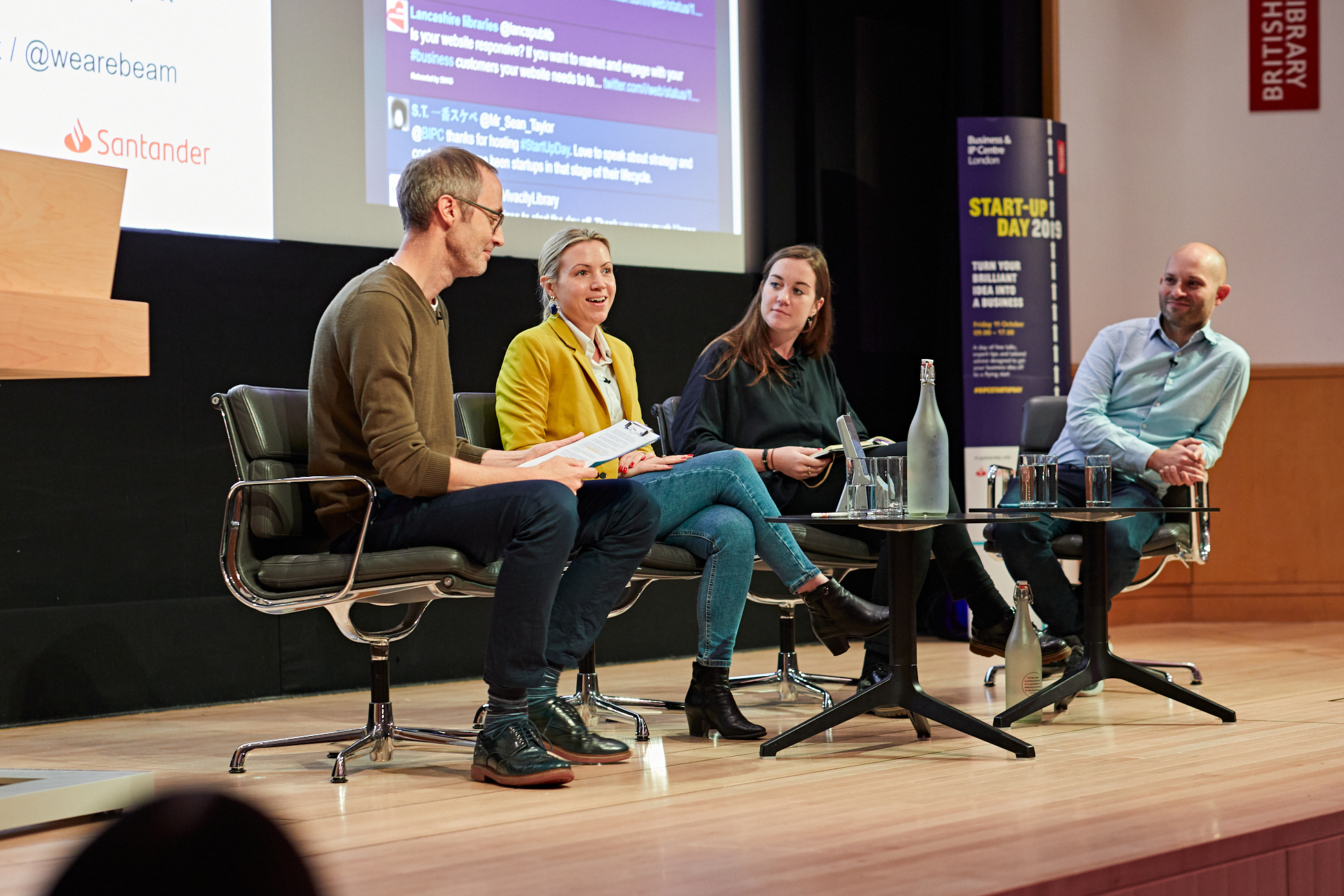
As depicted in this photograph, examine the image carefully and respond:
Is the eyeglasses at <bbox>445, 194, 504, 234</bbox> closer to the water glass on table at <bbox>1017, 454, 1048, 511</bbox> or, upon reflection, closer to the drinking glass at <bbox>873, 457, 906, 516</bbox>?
the drinking glass at <bbox>873, 457, 906, 516</bbox>

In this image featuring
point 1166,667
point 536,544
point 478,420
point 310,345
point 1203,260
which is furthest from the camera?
point 310,345

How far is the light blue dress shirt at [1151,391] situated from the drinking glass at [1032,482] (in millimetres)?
733

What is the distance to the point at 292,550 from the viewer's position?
269cm

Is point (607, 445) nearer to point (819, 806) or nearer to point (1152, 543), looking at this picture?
point (819, 806)

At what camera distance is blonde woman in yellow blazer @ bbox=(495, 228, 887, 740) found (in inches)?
119

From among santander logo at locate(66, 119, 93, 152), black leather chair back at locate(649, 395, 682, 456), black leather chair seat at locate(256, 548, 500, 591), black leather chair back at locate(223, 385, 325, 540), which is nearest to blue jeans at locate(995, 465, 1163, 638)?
black leather chair back at locate(649, 395, 682, 456)

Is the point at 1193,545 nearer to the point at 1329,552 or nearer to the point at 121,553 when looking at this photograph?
the point at 1329,552

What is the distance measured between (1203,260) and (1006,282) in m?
1.40

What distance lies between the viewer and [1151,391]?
13.1 feet

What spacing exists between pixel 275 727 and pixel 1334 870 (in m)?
2.45

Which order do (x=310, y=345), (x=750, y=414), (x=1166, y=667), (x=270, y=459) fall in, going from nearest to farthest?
(x=270, y=459), (x=750, y=414), (x=1166, y=667), (x=310, y=345)

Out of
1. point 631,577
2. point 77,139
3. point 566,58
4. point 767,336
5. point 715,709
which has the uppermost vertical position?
point 566,58

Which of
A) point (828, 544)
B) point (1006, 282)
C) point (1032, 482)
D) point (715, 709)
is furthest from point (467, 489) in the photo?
point (1006, 282)

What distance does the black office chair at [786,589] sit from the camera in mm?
3336
